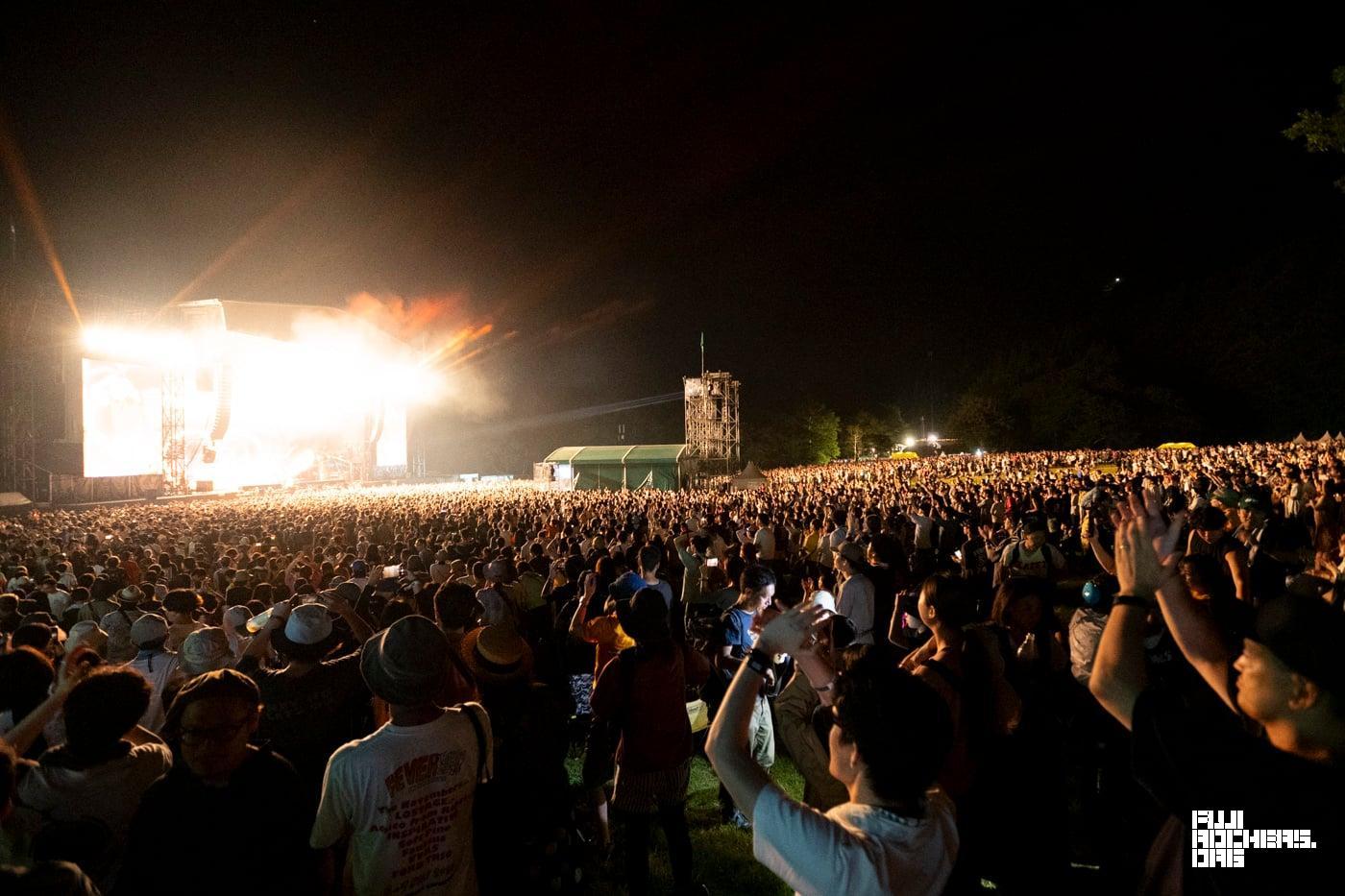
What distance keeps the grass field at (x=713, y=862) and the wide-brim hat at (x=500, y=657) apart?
1328 millimetres

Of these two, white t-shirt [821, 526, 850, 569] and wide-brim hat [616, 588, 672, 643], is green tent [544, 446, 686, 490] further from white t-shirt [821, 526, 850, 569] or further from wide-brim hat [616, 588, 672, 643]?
wide-brim hat [616, 588, 672, 643]

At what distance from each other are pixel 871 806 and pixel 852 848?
10 centimetres

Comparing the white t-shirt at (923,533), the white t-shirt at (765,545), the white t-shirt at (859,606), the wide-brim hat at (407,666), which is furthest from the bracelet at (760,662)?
the white t-shirt at (923,533)

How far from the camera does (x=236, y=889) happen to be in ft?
6.45

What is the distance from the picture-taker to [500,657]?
329 centimetres

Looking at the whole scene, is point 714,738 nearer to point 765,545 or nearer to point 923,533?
point 765,545

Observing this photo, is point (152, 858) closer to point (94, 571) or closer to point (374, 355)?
point (94, 571)

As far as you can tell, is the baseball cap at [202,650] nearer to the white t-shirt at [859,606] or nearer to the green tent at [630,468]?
the white t-shirt at [859,606]

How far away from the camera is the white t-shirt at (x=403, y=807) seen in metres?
2.18

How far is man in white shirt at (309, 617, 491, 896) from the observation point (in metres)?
2.18

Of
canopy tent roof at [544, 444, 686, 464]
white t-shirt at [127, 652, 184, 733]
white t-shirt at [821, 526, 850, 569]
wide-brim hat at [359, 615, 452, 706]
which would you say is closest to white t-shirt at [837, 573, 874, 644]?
wide-brim hat at [359, 615, 452, 706]

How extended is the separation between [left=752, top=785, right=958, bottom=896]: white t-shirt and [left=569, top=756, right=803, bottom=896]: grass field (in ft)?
8.37

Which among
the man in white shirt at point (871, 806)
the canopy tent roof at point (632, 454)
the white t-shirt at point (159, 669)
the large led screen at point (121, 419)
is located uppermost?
the large led screen at point (121, 419)

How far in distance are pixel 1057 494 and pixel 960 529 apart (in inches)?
202
